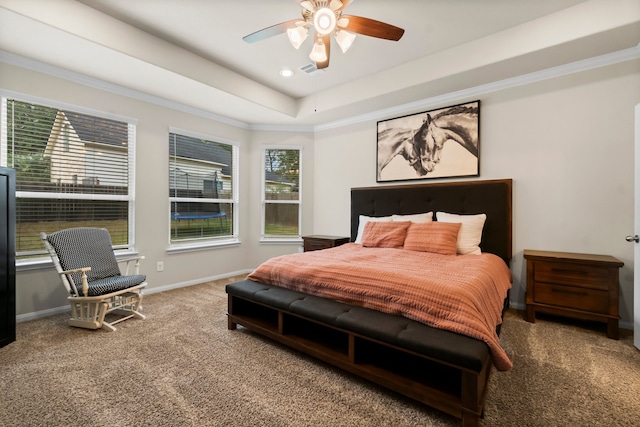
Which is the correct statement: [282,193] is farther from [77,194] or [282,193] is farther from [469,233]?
[469,233]

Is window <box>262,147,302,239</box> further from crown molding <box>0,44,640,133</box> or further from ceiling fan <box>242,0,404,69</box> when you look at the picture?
ceiling fan <box>242,0,404,69</box>

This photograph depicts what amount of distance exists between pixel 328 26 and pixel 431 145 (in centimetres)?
236

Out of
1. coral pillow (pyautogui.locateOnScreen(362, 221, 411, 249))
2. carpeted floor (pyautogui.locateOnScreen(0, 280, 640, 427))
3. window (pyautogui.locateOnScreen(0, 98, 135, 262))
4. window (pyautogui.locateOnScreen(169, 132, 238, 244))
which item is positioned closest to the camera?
carpeted floor (pyautogui.locateOnScreen(0, 280, 640, 427))

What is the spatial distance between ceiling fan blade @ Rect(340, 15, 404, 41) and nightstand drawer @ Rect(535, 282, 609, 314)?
264 centimetres

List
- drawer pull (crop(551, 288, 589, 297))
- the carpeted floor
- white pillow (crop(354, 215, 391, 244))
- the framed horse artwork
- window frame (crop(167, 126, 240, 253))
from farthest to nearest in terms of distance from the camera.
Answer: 1. window frame (crop(167, 126, 240, 253))
2. white pillow (crop(354, 215, 391, 244))
3. the framed horse artwork
4. drawer pull (crop(551, 288, 589, 297))
5. the carpeted floor

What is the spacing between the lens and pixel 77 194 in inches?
128

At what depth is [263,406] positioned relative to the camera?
5.34 feet

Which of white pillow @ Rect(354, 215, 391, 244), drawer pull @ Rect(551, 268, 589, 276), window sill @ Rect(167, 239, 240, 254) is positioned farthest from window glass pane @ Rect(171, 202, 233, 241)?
drawer pull @ Rect(551, 268, 589, 276)

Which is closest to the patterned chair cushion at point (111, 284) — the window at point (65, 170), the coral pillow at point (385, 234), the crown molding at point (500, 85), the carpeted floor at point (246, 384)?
the carpeted floor at point (246, 384)

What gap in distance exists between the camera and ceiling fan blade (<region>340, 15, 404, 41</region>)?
6.51 ft

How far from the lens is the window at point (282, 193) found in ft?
16.7

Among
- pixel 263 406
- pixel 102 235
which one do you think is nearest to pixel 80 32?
pixel 102 235

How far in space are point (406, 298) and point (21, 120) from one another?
3960 millimetres

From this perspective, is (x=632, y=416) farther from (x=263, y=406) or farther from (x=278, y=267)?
(x=278, y=267)
